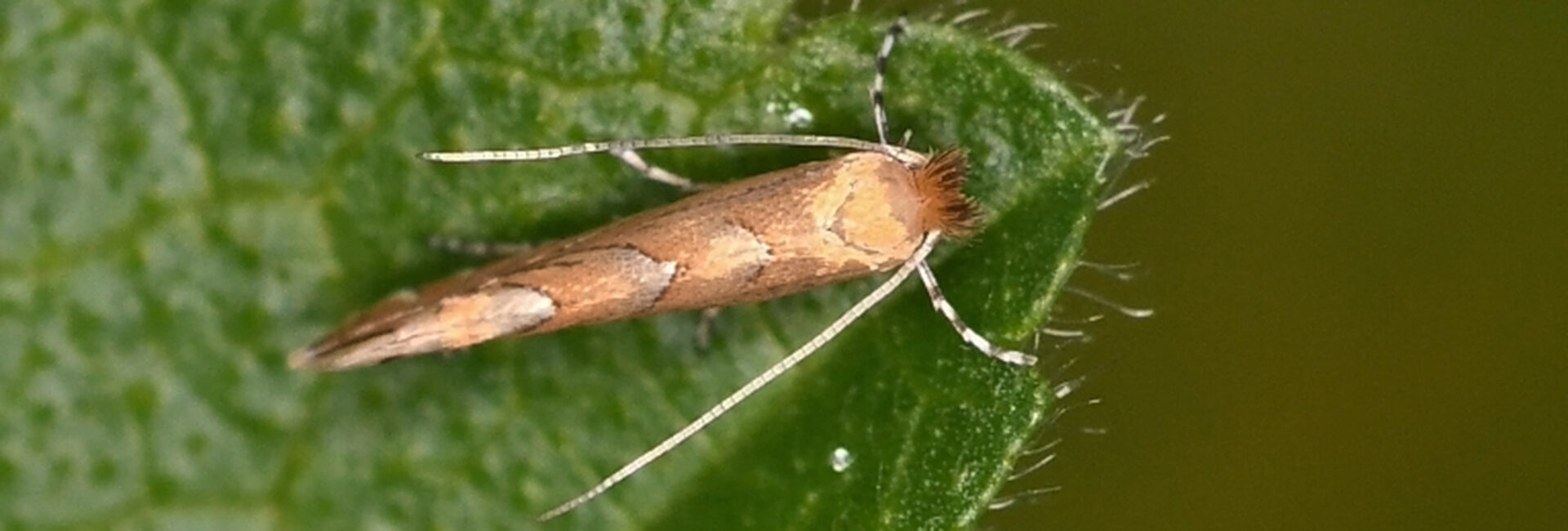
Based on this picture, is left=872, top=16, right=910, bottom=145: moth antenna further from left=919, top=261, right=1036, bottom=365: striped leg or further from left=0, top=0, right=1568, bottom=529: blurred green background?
left=0, top=0, right=1568, bottom=529: blurred green background

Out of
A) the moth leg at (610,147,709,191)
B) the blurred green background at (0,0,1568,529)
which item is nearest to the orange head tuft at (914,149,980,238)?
the moth leg at (610,147,709,191)

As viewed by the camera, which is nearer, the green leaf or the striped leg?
the striped leg

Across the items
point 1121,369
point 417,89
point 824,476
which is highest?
point 417,89

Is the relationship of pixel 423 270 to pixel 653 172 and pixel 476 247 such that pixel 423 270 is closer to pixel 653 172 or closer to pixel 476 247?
pixel 476 247

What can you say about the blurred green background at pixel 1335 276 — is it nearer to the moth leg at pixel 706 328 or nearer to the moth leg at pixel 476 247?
the moth leg at pixel 706 328

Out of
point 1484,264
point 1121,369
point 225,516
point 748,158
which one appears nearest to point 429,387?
point 225,516

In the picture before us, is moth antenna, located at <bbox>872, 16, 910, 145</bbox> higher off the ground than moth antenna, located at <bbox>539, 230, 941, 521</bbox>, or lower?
higher

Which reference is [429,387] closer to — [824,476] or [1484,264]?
[824,476]
